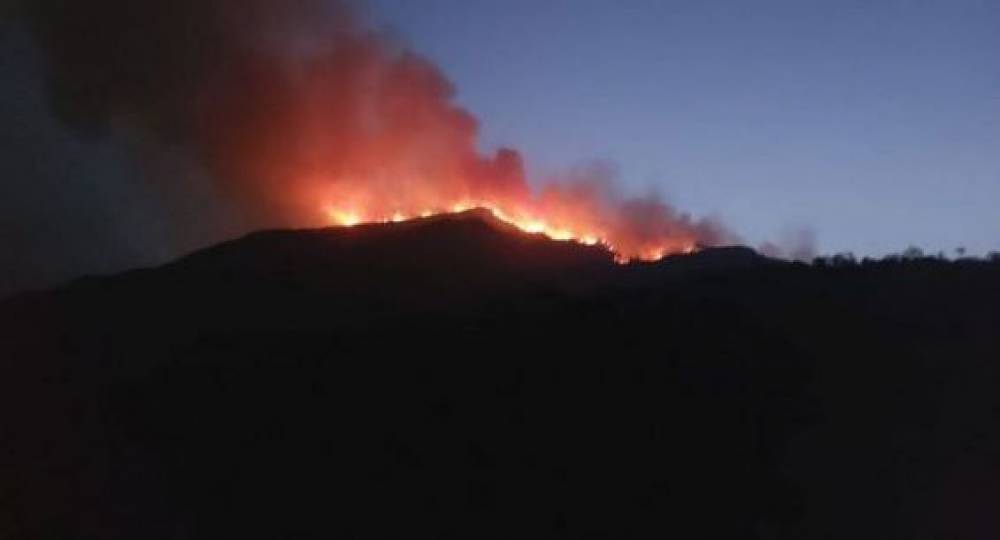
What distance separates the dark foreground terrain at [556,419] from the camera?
2262 centimetres

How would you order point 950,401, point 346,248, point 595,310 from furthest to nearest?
1. point 346,248
2. point 595,310
3. point 950,401

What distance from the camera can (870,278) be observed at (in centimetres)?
2998

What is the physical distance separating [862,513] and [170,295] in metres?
22.6

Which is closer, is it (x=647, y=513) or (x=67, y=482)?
(x=647, y=513)

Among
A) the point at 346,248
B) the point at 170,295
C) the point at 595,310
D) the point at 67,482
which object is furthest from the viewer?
the point at 346,248

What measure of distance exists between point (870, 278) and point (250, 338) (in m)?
14.4

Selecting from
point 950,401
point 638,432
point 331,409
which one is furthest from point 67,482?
point 950,401

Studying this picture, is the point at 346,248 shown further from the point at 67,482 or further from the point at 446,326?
the point at 67,482

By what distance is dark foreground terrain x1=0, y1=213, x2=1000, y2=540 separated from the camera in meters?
22.6

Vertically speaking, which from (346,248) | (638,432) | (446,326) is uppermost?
(346,248)

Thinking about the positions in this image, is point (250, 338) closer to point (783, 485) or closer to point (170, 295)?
point (170, 295)

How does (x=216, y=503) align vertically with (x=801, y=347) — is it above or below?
below

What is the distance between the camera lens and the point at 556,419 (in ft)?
81.7

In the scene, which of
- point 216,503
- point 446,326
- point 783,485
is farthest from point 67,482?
point 783,485
